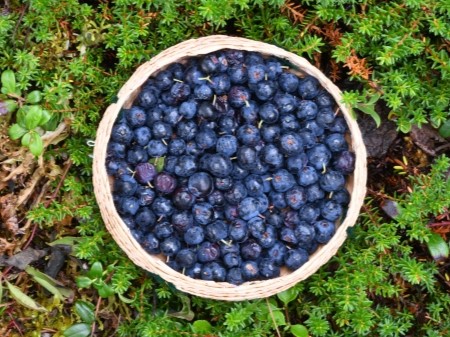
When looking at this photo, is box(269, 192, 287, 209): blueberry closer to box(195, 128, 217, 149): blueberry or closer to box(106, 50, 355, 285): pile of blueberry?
box(106, 50, 355, 285): pile of blueberry

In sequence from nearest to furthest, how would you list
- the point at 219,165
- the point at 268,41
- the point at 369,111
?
the point at 219,165 → the point at 369,111 → the point at 268,41

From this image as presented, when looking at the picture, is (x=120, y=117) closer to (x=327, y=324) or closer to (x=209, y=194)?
(x=209, y=194)

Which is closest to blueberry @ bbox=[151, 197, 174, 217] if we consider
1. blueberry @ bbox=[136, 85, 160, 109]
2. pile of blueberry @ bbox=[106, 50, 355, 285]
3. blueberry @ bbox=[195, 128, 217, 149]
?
pile of blueberry @ bbox=[106, 50, 355, 285]

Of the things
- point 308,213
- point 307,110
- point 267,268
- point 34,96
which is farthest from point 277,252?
point 34,96

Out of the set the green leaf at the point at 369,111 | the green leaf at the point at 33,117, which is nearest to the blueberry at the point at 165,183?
the green leaf at the point at 33,117

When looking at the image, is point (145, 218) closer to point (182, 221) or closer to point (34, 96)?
point (182, 221)
